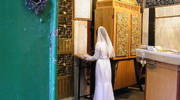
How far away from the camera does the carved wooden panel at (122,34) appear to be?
4520 millimetres

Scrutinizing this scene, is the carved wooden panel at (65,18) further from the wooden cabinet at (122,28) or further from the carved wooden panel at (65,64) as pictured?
the wooden cabinet at (122,28)

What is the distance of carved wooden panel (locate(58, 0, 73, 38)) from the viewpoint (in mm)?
4145

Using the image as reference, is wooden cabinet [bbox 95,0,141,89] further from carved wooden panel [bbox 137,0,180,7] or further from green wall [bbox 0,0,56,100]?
green wall [bbox 0,0,56,100]

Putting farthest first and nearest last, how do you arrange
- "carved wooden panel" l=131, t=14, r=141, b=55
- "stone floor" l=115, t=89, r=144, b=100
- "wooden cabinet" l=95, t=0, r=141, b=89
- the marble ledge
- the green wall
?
"carved wooden panel" l=131, t=14, r=141, b=55
"stone floor" l=115, t=89, r=144, b=100
"wooden cabinet" l=95, t=0, r=141, b=89
the marble ledge
the green wall

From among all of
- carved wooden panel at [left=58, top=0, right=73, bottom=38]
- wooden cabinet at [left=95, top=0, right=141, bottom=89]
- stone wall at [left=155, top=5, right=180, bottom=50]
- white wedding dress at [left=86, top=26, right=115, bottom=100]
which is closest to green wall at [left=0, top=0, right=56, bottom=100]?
white wedding dress at [left=86, top=26, right=115, bottom=100]

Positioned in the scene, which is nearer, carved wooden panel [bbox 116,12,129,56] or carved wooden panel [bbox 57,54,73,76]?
carved wooden panel [bbox 57,54,73,76]

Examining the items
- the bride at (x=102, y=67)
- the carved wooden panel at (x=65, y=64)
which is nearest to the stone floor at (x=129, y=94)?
the bride at (x=102, y=67)

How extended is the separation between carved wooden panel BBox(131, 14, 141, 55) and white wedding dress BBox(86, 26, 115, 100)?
3.83ft

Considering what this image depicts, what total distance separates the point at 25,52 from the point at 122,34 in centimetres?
363

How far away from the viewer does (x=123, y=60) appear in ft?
15.6

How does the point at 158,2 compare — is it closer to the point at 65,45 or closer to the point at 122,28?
the point at 122,28

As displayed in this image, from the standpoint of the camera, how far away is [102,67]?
3.91 metres

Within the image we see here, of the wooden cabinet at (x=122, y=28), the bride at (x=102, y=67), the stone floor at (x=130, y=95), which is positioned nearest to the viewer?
A: the bride at (x=102, y=67)

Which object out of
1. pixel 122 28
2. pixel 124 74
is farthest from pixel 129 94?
pixel 122 28
